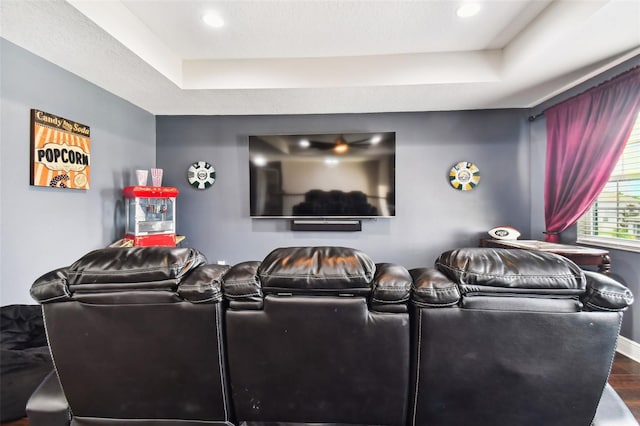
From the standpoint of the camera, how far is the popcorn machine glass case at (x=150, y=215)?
2.81m

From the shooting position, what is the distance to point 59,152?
7.18 feet

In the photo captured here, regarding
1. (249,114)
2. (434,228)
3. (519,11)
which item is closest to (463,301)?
(519,11)

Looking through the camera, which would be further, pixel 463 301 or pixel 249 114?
pixel 249 114

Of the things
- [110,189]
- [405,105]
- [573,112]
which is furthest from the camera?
[405,105]

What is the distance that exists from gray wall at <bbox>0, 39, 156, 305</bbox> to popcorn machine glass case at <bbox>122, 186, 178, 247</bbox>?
15 cm

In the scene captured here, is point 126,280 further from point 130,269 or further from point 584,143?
point 584,143

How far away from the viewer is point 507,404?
0.80m

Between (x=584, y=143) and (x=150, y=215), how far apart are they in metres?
4.49

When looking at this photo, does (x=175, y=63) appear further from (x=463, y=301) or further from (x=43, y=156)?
(x=463, y=301)

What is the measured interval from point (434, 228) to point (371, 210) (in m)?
0.86

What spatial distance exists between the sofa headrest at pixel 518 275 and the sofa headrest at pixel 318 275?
0.28 meters

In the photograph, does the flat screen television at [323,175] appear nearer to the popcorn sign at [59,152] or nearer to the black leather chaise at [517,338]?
the popcorn sign at [59,152]

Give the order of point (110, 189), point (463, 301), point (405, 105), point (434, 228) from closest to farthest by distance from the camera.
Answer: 1. point (463, 301)
2. point (110, 189)
3. point (405, 105)
4. point (434, 228)

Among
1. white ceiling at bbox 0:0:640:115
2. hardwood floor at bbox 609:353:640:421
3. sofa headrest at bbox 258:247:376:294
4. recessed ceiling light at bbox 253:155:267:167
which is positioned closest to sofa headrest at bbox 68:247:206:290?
sofa headrest at bbox 258:247:376:294
